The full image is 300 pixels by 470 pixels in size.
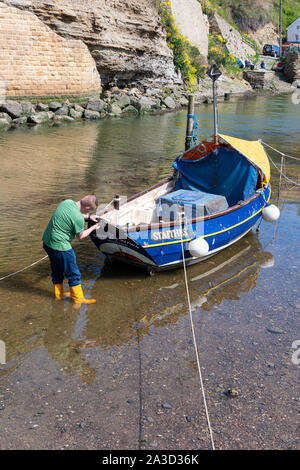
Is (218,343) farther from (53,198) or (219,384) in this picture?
(53,198)

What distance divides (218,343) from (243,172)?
579 centimetres

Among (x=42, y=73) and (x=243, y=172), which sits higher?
(x=42, y=73)

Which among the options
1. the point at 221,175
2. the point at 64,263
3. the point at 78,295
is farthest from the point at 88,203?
the point at 221,175

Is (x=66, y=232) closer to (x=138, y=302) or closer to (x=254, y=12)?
(x=138, y=302)

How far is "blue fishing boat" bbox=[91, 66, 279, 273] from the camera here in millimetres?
8781

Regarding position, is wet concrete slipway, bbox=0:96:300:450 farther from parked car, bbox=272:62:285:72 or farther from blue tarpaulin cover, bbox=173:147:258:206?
parked car, bbox=272:62:285:72

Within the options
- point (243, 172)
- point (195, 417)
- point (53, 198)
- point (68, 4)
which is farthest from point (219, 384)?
point (68, 4)

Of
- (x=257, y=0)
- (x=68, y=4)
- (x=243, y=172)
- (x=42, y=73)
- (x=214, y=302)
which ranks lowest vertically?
(x=214, y=302)

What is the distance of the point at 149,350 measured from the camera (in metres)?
6.93

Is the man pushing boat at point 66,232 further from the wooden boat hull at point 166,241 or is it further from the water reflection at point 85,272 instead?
the wooden boat hull at point 166,241

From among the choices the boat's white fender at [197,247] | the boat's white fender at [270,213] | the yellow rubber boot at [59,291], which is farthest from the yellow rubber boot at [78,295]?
the boat's white fender at [270,213]

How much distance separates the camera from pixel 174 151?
863 inches

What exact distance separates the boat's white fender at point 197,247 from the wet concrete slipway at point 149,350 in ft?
2.31

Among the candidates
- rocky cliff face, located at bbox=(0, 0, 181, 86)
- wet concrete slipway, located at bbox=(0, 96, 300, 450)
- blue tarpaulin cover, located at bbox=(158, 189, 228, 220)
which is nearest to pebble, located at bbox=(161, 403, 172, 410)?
wet concrete slipway, located at bbox=(0, 96, 300, 450)
